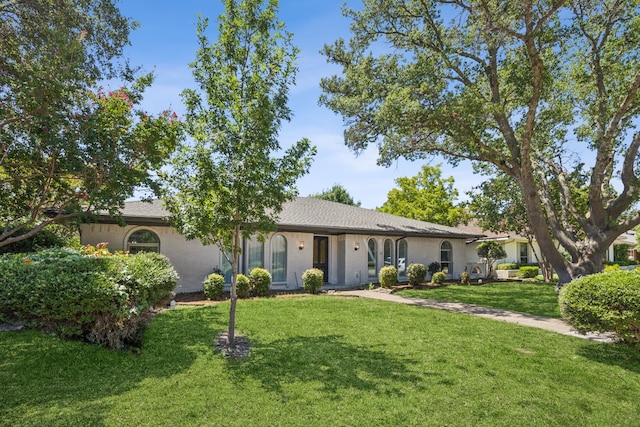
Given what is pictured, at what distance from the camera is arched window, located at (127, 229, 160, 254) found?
12219 millimetres

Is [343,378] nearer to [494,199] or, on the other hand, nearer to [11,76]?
→ [11,76]

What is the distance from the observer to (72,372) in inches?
191

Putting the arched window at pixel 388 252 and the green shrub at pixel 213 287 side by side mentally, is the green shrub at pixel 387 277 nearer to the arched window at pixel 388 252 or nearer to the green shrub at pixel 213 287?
the arched window at pixel 388 252

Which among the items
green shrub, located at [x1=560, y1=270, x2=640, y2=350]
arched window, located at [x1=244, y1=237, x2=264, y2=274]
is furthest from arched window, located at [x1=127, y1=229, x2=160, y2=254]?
green shrub, located at [x1=560, y1=270, x2=640, y2=350]

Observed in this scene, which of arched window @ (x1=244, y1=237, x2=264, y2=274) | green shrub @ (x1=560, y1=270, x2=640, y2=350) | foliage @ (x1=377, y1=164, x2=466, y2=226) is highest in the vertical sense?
foliage @ (x1=377, y1=164, x2=466, y2=226)

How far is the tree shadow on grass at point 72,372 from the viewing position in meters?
3.85

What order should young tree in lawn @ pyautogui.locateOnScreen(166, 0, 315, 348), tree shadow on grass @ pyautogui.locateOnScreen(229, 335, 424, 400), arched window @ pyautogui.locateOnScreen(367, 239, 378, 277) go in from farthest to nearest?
arched window @ pyautogui.locateOnScreen(367, 239, 378, 277) → young tree in lawn @ pyautogui.locateOnScreen(166, 0, 315, 348) → tree shadow on grass @ pyautogui.locateOnScreen(229, 335, 424, 400)

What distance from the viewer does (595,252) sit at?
11078 mm

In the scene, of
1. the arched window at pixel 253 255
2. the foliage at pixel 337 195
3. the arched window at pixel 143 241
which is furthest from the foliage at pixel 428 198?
the arched window at pixel 143 241

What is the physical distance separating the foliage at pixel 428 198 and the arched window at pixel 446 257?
12394 mm


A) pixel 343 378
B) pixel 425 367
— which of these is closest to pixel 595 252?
pixel 425 367

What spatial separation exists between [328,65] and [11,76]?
10.5m

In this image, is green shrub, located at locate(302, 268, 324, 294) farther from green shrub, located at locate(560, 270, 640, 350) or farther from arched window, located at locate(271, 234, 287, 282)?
green shrub, located at locate(560, 270, 640, 350)

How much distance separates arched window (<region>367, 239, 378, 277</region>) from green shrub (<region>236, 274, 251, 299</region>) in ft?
21.7
